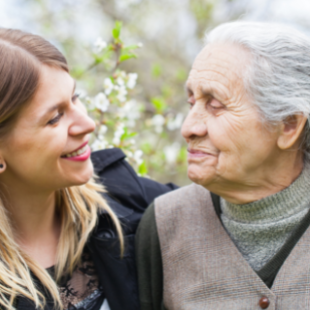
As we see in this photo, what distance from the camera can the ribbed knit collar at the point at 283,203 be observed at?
1.72 meters

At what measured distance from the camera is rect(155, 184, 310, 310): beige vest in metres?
1.61

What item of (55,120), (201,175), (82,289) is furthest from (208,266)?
(55,120)

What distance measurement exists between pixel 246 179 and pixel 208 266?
1.47ft

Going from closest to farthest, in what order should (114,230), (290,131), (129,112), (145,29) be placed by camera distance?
(290,131)
(114,230)
(129,112)
(145,29)

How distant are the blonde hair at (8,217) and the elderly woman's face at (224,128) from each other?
0.60 meters

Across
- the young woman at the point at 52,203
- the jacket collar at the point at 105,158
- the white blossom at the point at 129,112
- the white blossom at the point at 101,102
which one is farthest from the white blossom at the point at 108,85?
the young woman at the point at 52,203

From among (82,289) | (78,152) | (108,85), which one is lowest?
(82,289)

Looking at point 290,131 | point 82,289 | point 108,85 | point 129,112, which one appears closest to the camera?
point 290,131

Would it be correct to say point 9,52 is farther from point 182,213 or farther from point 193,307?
point 193,307

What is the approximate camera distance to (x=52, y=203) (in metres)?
2.07

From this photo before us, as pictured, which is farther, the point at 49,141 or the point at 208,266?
the point at 208,266

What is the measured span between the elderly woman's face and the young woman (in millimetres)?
520

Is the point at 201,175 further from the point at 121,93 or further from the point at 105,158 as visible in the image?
the point at 121,93

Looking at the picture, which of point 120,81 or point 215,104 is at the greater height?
point 215,104
